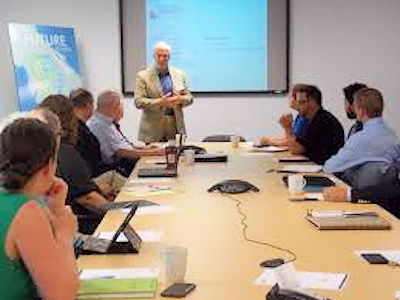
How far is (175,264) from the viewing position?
2.11 meters

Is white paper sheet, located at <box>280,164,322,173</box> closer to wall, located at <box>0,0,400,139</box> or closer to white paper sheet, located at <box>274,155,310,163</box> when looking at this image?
white paper sheet, located at <box>274,155,310,163</box>

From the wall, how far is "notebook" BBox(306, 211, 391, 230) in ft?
16.4

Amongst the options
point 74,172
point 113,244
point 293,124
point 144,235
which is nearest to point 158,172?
point 74,172

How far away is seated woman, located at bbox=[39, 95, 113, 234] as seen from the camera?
3.76m

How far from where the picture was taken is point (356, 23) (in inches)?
308

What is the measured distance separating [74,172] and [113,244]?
1.36 m

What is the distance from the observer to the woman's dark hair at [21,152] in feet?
6.43

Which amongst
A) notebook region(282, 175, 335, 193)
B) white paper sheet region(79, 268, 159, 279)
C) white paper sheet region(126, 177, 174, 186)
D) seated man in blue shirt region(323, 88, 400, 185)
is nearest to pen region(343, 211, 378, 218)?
notebook region(282, 175, 335, 193)

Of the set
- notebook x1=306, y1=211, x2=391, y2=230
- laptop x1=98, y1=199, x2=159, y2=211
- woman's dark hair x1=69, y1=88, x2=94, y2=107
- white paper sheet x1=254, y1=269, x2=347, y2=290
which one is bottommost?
laptop x1=98, y1=199, x2=159, y2=211

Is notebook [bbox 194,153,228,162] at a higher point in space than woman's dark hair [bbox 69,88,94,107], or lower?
lower

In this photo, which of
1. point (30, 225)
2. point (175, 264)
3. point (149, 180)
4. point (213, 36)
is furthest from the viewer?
point (213, 36)

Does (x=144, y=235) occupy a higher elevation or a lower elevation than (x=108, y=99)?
lower

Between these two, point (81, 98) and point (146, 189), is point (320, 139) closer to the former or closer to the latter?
point (81, 98)

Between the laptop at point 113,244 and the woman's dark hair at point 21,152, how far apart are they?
1.92 feet
